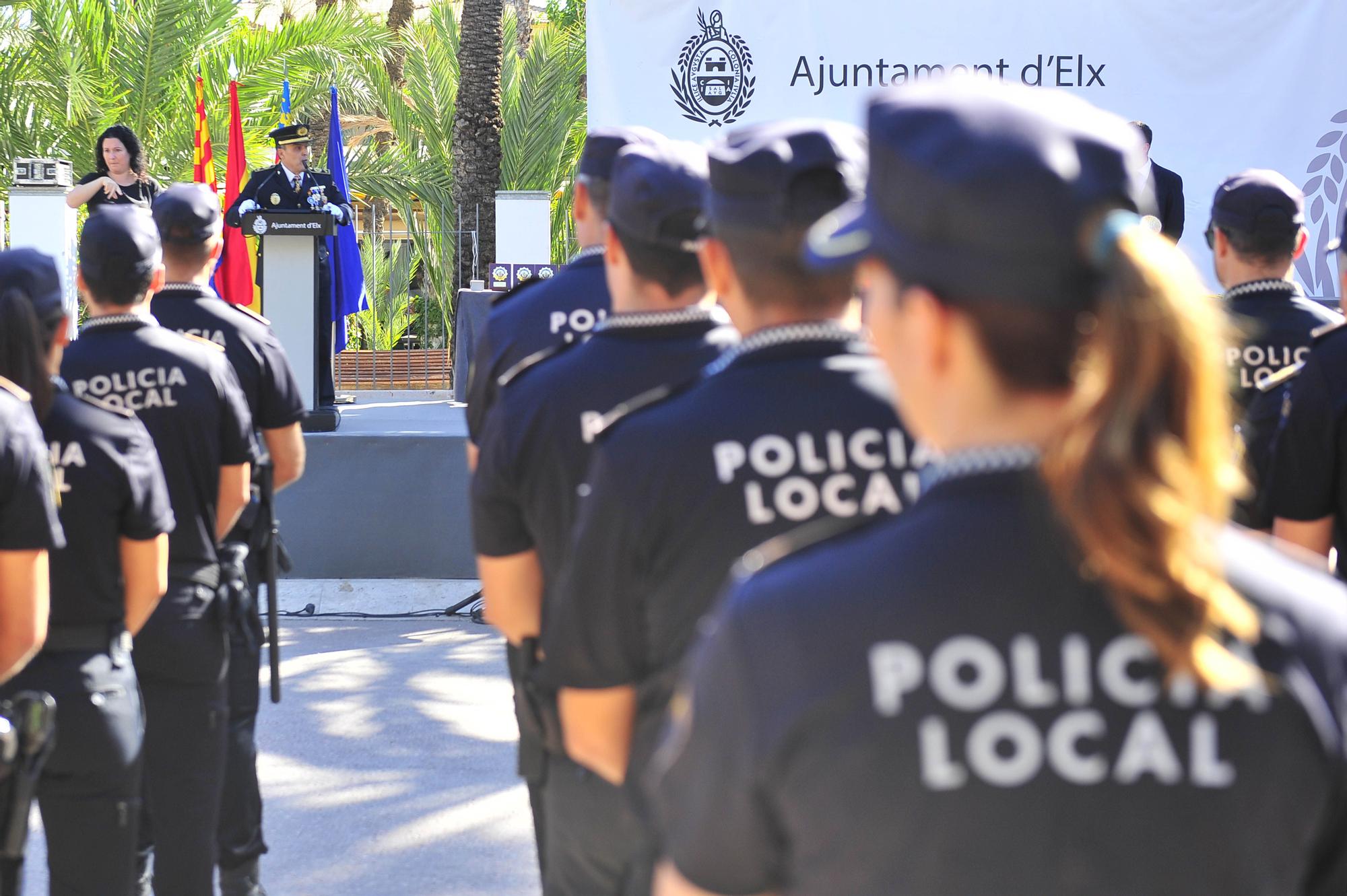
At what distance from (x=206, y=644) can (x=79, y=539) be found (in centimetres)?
70

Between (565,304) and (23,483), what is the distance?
1.39 m

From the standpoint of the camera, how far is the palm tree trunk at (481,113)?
48.0 feet

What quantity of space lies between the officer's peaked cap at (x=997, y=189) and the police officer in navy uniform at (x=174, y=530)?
2829 millimetres

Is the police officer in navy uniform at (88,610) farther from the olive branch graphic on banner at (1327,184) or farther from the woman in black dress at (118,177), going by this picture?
the olive branch graphic on banner at (1327,184)

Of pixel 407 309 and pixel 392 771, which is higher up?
pixel 407 309

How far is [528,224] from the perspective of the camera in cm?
1075

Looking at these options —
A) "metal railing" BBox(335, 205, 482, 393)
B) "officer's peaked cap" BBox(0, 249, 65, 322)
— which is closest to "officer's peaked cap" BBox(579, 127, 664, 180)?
"officer's peaked cap" BBox(0, 249, 65, 322)

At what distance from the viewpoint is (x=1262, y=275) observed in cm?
416

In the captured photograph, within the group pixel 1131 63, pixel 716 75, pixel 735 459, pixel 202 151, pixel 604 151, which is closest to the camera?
pixel 735 459

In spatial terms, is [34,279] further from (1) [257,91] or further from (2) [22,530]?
(1) [257,91]

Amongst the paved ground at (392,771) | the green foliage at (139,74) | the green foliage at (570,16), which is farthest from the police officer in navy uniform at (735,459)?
the green foliage at (570,16)

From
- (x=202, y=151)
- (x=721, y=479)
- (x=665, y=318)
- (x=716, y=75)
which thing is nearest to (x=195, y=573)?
(x=665, y=318)

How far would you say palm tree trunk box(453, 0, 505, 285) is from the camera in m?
14.6

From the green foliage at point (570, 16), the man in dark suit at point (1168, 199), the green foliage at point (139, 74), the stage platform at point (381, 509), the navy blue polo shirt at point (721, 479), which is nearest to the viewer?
the navy blue polo shirt at point (721, 479)
